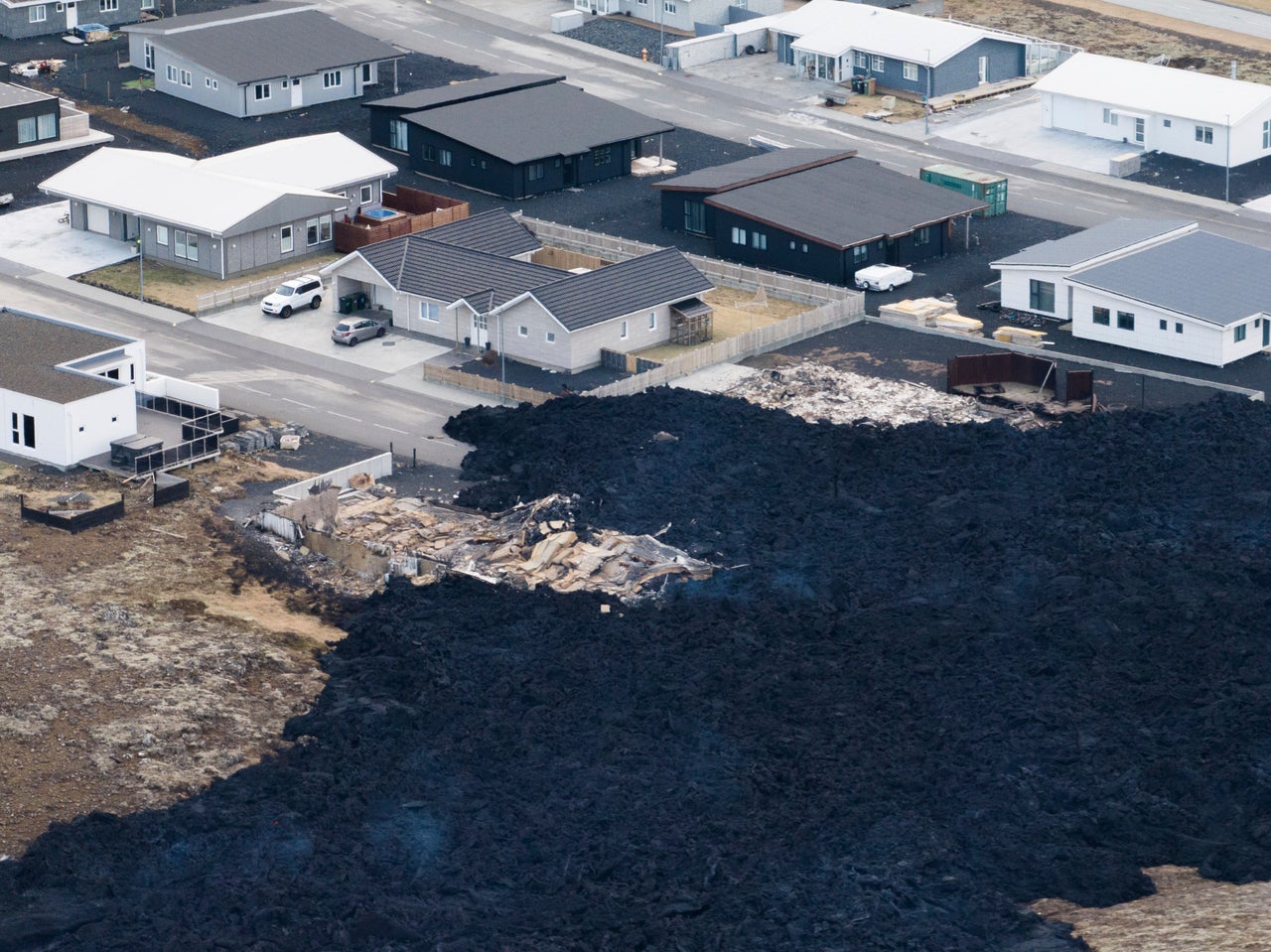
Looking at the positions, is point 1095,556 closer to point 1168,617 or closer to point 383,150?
point 1168,617

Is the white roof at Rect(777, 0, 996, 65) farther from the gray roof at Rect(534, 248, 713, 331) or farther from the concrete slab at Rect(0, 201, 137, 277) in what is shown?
the concrete slab at Rect(0, 201, 137, 277)

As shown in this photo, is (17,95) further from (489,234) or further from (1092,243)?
(1092,243)

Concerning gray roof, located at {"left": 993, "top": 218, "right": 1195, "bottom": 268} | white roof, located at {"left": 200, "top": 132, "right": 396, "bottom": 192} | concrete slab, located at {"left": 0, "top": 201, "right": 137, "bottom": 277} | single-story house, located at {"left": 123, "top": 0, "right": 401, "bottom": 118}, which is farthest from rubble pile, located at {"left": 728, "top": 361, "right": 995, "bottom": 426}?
single-story house, located at {"left": 123, "top": 0, "right": 401, "bottom": 118}

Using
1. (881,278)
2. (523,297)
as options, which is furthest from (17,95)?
(881,278)

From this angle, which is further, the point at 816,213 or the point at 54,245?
the point at 54,245

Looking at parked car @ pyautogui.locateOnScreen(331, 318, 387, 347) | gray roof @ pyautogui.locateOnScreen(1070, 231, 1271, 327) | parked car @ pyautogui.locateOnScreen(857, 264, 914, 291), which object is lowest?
parked car @ pyautogui.locateOnScreen(331, 318, 387, 347)
